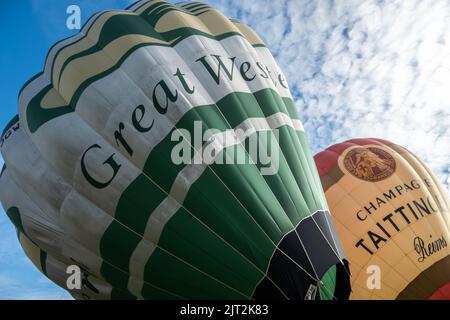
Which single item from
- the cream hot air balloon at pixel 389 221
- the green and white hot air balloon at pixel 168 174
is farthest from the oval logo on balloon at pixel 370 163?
the green and white hot air balloon at pixel 168 174

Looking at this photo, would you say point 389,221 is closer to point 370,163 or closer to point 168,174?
point 370,163

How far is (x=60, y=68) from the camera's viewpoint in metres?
4.92

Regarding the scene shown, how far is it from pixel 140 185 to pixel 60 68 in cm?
200

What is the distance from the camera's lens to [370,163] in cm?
766

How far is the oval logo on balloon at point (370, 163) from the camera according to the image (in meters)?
7.48

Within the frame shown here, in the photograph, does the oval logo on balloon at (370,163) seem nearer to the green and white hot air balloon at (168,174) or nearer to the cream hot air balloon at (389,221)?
the cream hot air balloon at (389,221)

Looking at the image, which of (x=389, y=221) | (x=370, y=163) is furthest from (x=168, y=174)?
(x=370, y=163)

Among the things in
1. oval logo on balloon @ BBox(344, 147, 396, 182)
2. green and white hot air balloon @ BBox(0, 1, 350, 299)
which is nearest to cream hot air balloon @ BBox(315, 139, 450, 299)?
oval logo on balloon @ BBox(344, 147, 396, 182)

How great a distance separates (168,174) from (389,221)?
179 inches

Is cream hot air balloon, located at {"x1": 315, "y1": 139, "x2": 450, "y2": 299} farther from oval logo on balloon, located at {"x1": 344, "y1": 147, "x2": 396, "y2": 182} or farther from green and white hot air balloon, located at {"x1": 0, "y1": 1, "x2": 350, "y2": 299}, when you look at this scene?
green and white hot air balloon, located at {"x1": 0, "y1": 1, "x2": 350, "y2": 299}

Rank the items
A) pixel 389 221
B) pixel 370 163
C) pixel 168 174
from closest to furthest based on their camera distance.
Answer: pixel 168 174, pixel 389 221, pixel 370 163
